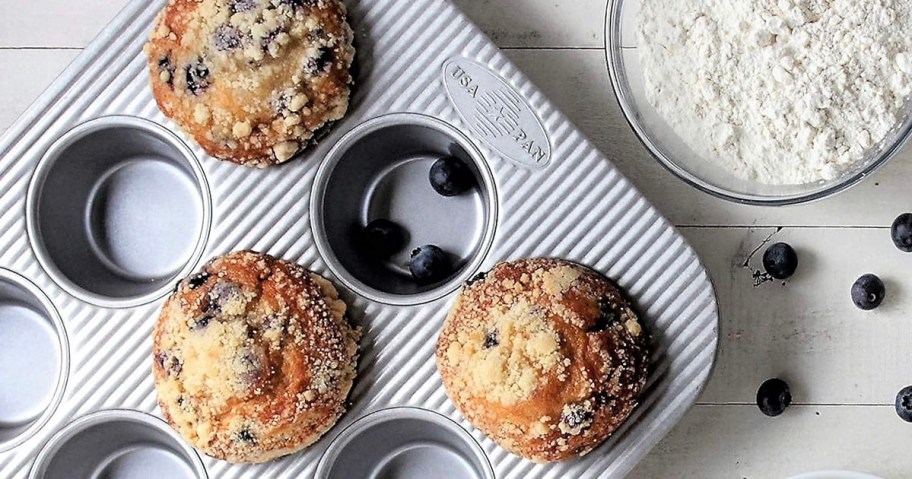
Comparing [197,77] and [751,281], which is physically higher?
[197,77]

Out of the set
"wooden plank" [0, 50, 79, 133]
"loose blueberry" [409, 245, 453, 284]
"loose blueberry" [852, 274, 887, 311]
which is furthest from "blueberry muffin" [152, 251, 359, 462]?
"loose blueberry" [852, 274, 887, 311]

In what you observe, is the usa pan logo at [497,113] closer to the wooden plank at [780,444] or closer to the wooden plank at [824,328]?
the wooden plank at [824,328]

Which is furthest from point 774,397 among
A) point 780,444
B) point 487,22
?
point 487,22

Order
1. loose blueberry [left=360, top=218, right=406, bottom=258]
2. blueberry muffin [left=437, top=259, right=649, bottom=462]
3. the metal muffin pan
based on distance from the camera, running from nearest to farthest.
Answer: blueberry muffin [left=437, top=259, right=649, bottom=462] < the metal muffin pan < loose blueberry [left=360, top=218, right=406, bottom=258]

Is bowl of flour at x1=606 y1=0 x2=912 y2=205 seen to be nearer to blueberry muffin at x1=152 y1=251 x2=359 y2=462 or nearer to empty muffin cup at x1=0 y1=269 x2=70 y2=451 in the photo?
blueberry muffin at x1=152 y1=251 x2=359 y2=462

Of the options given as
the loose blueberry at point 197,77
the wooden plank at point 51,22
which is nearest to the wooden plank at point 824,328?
the loose blueberry at point 197,77

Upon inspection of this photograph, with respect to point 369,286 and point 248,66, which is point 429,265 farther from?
point 248,66

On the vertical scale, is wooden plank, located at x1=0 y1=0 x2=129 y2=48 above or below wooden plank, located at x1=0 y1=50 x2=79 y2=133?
above
